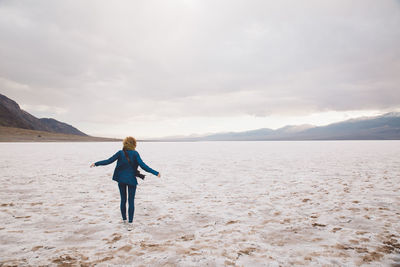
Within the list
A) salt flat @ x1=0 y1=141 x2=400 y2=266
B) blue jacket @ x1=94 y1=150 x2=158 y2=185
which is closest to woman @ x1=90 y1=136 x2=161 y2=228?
blue jacket @ x1=94 y1=150 x2=158 y2=185

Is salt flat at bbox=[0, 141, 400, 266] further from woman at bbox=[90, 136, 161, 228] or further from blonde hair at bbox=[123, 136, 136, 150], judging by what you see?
blonde hair at bbox=[123, 136, 136, 150]

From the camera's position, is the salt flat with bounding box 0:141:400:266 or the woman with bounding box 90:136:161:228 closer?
the salt flat with bounding box 0:141:400:266

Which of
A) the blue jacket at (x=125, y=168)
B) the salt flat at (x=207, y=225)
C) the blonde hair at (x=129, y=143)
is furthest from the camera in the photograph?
the blonde hair at (x=129, y=143)

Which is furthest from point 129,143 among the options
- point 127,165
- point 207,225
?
point 207,225

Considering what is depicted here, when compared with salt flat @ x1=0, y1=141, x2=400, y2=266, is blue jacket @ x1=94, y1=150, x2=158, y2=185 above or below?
above

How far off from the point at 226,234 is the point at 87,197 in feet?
18.3

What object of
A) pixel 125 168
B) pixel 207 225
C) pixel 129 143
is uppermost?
pixel 129 143

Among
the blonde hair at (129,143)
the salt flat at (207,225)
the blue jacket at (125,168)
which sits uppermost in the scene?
the blonde hair at (129,143)

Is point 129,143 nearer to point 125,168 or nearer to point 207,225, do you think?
point 125,168

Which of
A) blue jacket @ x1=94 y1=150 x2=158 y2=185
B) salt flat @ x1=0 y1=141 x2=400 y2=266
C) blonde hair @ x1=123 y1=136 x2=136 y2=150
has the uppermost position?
blonde hair @ x1=123 y1=136 x2=136 y2=150

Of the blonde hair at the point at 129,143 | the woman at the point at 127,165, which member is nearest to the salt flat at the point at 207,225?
the woman at the point at 127,165

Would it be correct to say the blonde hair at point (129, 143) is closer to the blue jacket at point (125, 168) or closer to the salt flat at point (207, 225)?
the blue jacket at point (125, 168)

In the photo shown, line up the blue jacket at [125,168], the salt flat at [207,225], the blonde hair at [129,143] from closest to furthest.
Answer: the salt flat at [207,225] < the blue jacket at [125,168] < the blonde hair at [129,143]

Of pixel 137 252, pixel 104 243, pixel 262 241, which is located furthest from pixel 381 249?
pixel 104 243
